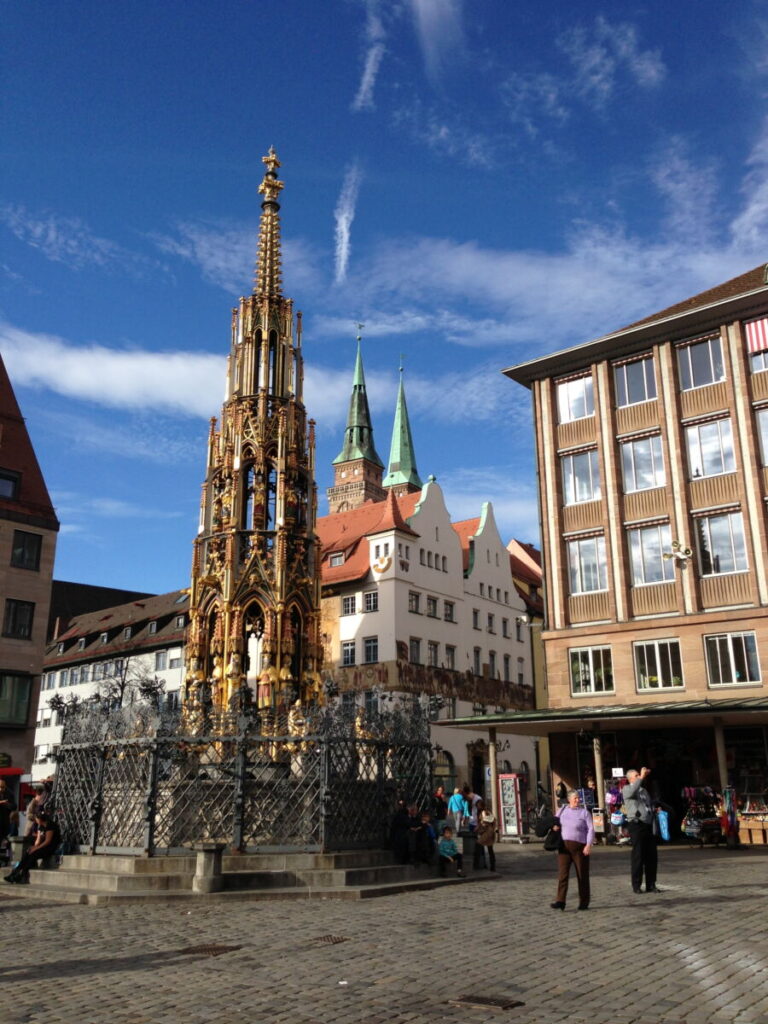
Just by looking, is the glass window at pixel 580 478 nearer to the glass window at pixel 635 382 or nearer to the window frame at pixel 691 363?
the glass window at pixel 635 382

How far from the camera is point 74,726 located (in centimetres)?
1889

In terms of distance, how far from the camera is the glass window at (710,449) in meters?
31.2

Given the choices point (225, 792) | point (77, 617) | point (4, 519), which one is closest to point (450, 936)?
point (225, 792)

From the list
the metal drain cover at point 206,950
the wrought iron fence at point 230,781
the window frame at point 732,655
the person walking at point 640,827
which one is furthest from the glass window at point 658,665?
the metal drain cover at point 206,950

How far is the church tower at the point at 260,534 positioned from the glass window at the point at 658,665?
13.0 meters

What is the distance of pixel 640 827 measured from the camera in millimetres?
13672

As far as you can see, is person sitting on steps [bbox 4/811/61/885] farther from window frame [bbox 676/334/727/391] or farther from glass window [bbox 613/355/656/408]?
window frame [bbox 676/334/727/391]

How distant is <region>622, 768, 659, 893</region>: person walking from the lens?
13.5 m

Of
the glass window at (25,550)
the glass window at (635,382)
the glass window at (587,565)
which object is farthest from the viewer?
the glass window at (25,550)

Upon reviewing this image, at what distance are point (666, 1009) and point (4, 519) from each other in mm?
40118

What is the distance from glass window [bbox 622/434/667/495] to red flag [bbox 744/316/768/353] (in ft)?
13.8

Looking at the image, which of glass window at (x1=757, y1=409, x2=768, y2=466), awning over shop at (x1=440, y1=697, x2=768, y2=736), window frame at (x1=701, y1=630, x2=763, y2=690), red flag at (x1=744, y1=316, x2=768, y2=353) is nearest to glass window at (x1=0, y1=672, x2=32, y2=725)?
awning over shop at (x1=440, y1=697, x2=768, y2=736)

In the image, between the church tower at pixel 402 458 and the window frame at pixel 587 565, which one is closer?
the window frame at pixel 587 565

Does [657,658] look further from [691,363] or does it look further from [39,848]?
[39,848]
